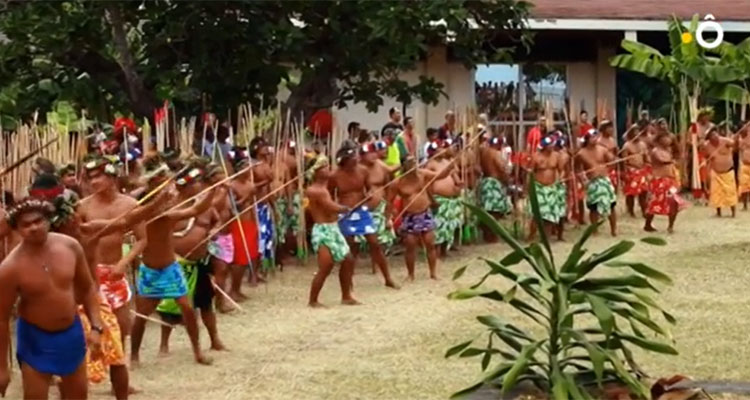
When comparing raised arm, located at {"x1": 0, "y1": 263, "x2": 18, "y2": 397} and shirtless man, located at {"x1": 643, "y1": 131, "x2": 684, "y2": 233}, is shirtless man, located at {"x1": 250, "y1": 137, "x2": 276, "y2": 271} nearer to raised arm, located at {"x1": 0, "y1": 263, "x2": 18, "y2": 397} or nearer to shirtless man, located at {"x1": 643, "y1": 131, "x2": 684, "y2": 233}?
shirtless man, located at {"x1": 643, "y1": 131, "x2": 684, "y2": 233}

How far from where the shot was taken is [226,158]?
42.3 feet

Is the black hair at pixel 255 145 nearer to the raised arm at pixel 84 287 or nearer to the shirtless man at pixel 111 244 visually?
the shirtless man at pixel 111 244

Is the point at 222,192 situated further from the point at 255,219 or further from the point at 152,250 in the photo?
the point at 152,250

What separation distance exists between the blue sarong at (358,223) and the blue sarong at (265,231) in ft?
2.52

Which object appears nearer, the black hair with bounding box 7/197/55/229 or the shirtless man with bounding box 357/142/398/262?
the black hair with bounding box 7/197/55/229

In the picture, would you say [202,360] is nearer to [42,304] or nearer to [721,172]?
[42,304]

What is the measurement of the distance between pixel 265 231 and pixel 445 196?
84.3 inches

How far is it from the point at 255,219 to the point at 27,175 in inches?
79.4

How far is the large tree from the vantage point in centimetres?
1431

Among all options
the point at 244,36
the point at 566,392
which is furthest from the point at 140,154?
the point at 566,392

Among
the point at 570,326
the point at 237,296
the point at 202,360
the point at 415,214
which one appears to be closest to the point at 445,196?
the point at 415,214

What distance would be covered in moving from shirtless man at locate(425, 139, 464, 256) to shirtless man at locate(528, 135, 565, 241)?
135 cm

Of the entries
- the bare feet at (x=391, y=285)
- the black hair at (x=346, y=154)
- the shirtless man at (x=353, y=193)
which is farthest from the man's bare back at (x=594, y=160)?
the black hair at (x=346, y=154)

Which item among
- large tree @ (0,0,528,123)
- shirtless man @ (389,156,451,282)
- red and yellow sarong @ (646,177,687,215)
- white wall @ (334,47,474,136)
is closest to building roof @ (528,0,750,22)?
white wall @ (334,47,474,136)
